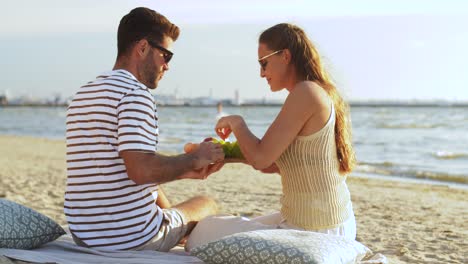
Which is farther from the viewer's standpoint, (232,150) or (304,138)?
(232,150)

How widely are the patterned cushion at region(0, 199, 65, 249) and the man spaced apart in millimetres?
322

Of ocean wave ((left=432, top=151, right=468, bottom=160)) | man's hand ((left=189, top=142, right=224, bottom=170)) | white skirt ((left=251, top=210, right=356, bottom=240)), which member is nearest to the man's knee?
white skirt ((left=251, top=210, right=356, bottom=240))

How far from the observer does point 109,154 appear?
321 centimetres

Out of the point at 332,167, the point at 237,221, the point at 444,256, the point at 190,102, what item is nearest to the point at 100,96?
the point at 237,221

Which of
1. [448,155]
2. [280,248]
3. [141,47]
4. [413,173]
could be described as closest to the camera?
[280,248]

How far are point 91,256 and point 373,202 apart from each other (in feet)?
19.1

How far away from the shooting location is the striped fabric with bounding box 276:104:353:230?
10.8 ft

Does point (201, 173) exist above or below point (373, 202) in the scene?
above

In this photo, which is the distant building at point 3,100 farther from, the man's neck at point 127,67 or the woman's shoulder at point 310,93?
the woman's shoulder at point 310,93

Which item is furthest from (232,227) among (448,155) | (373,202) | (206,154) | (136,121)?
(448,155)

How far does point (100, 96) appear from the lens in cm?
319

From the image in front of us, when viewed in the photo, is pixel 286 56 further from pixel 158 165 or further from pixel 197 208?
pixel 197 208

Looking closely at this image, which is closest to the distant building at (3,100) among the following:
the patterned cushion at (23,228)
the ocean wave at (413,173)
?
the ocean wave at (413,173)

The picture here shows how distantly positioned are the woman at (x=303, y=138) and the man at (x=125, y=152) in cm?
34
